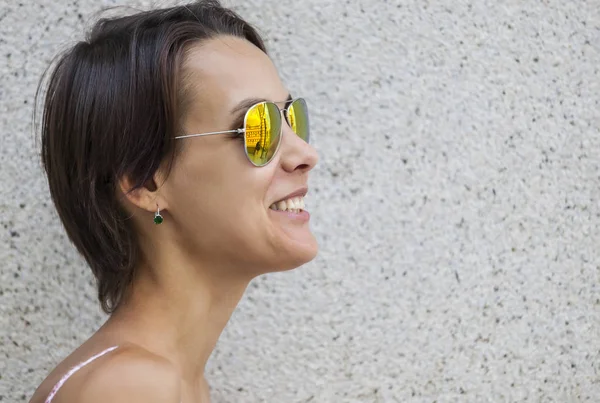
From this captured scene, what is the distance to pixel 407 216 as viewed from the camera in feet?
7.32

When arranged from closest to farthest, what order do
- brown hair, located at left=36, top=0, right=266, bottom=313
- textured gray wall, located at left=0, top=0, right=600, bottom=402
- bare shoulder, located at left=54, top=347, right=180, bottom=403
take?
1. bare shoulder, located at left=54, top=347, right=180, bottom=403
2. brown hair, located at left=36, top=0, right=266, bottom=313
3. textured gray wall, located at left=0, top=0, right=600, bottom=402

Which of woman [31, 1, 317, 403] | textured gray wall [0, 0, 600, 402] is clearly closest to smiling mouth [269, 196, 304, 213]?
woman [31, 1, 317, 403]

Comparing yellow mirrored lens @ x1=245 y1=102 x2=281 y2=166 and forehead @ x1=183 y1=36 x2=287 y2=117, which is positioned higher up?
forehead @ x1=183 y1=36 x2=287 y2=117

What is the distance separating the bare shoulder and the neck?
0.36 ft

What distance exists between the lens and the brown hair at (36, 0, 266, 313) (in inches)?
54.8

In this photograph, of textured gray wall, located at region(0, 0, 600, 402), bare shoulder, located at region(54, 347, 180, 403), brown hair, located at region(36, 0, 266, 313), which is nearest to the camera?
bare shoulder, located at region(54, 347, 180, 403)

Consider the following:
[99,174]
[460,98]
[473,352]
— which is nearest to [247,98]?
[99,174]

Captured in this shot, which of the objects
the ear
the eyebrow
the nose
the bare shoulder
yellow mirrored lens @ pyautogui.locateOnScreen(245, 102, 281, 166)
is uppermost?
the eyebrow

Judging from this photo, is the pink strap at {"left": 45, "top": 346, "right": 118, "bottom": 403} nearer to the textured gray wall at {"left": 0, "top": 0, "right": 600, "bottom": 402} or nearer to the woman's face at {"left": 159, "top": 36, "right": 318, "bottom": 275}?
the woman's face at {"left": 159, "top": 36, "right": 318, "bottom": 275}

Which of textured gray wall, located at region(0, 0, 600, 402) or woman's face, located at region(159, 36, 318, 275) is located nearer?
woman's face, located at region(159, 36, 318, 275)

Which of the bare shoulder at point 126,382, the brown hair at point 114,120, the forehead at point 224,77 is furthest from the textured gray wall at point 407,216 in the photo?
the bare shoulder at point 126,382

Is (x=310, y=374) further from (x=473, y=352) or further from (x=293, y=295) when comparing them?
(x=473, y=352)

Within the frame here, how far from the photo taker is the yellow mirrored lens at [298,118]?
148 centimetres

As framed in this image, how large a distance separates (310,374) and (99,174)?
103 centimetres
